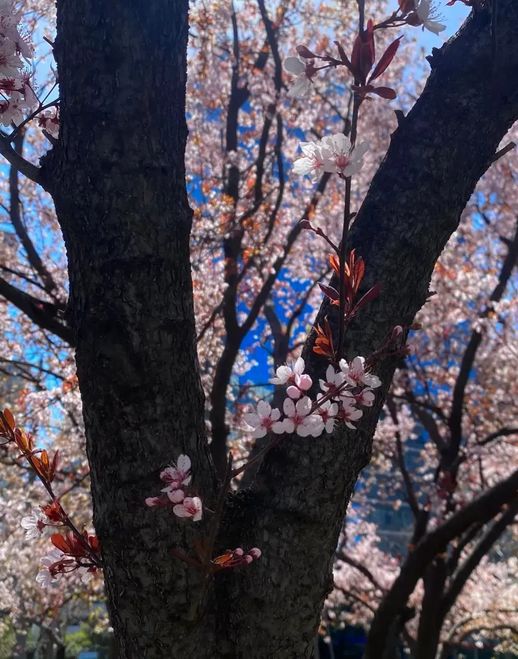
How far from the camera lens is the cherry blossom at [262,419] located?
1163 mm

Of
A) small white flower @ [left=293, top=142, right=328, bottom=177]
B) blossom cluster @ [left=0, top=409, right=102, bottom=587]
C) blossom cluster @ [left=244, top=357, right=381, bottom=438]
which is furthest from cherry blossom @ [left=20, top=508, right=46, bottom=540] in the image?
small white flower @ [left=293, top=142, right=328, bottom=177]

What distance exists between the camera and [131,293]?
A: 126 centimetres

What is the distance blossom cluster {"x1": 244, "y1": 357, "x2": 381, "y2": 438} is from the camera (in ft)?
3.75

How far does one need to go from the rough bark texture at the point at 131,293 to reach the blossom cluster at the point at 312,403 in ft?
0.67

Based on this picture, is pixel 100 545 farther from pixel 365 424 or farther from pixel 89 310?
pixel 365 424

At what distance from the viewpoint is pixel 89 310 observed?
127 centimetres

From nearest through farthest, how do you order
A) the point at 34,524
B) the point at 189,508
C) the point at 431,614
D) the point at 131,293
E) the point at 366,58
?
the point at 366,58 < the point at 189,508 < the point at 131,293 < the point at 34,524 < the point at 431,614

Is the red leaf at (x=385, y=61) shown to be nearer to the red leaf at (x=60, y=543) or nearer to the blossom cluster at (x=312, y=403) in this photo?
the blossom cluster at (x=312, y=403)

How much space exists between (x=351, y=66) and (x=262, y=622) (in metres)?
1.04

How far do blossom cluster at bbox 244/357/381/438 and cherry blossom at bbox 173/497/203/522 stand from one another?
16cm

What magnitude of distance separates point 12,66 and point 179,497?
1007mm

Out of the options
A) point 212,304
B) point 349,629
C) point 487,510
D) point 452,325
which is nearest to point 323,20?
point 212,304

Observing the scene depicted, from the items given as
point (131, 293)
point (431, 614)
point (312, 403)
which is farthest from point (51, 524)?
point (431, 614)

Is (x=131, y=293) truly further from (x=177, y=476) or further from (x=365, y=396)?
(x=365, y=396)
